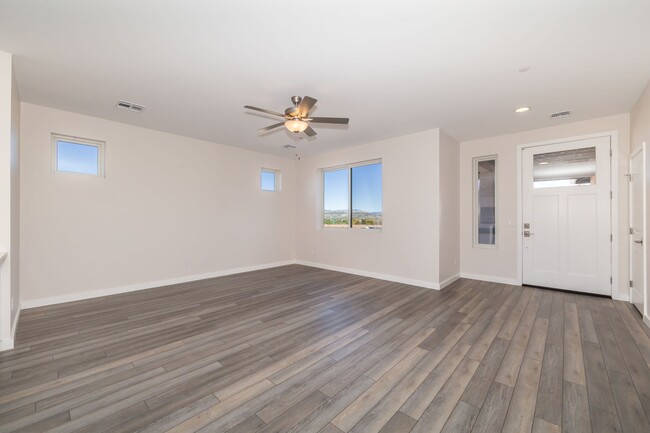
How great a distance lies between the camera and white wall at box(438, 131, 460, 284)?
16.2 ft

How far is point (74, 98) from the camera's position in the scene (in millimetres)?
3654

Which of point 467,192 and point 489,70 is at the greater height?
point 489,70

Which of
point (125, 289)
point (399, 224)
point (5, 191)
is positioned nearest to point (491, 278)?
point (399, 224)

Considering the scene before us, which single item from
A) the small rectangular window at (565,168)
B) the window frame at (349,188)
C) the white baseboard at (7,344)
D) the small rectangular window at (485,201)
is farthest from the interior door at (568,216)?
the white baseboard at (7,344)

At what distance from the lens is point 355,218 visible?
636cm

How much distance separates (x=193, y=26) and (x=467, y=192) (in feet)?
17.5

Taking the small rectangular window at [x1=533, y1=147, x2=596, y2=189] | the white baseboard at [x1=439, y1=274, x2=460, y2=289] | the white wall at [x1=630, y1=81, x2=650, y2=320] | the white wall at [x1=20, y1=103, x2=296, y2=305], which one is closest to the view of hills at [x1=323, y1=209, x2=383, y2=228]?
the white wall at [x1=20, y1=103, x2=296, y2=305]

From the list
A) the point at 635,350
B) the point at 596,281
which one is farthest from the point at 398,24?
the point at 596,281

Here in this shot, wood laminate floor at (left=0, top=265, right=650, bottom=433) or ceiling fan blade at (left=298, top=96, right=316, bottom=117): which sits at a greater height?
ceiling fan blade at (left=298, top=96, right=316, bottom=117)

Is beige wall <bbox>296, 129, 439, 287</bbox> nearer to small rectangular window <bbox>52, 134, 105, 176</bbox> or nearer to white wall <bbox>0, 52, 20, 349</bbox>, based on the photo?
small rectangular window <bbox>52, 134, 105, 176</bbox>

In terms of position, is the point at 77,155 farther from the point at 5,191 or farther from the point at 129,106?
the point at 5,191

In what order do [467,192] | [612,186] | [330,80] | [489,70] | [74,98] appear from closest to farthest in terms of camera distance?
1. [489,70]
2. [330,80]
3. [74,98]
4. [612,186]
5. [467,192]

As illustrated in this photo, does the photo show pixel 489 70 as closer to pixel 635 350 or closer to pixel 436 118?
pixel 436 118

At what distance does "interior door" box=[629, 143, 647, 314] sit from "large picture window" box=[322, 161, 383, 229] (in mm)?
3642
